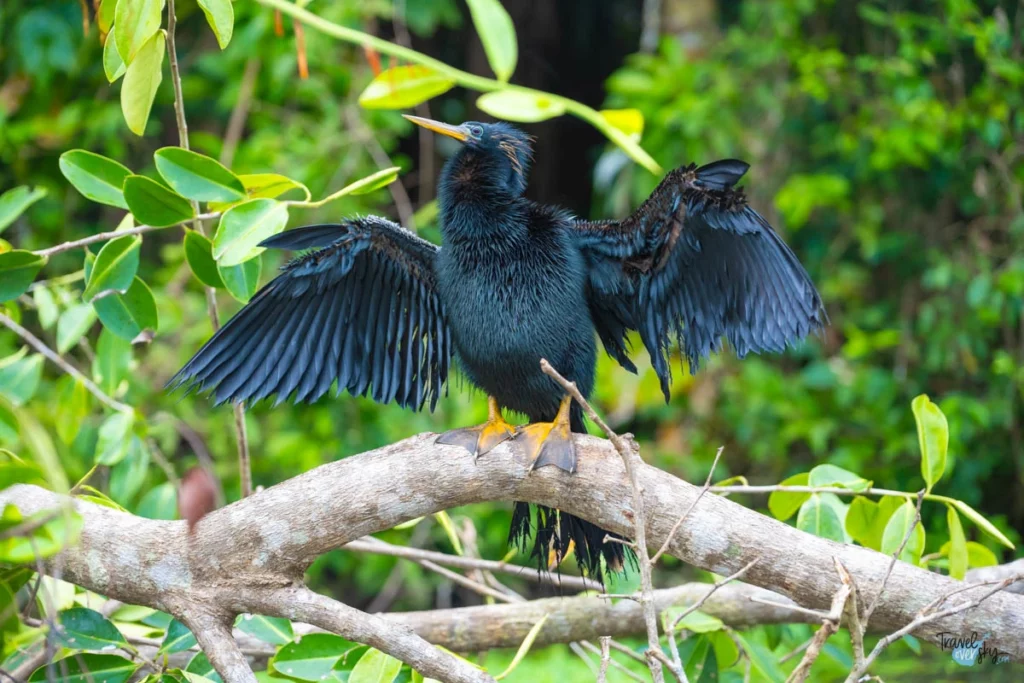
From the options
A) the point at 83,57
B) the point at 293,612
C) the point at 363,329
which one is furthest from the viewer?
the point at 83,57

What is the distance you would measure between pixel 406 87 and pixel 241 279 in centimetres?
110

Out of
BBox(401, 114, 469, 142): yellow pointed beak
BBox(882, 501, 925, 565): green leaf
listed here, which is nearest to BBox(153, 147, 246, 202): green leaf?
BBox(401, 114, 469, 142): yellow pointed beak

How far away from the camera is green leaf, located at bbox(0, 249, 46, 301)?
1801mm

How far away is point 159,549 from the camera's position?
5.90 feet

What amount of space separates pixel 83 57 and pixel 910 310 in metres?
4.01

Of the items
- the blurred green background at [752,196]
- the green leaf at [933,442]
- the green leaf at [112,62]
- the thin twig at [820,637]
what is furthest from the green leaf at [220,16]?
the blurred green background at [752,196]

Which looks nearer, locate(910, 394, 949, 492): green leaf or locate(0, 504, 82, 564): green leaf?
locate(0, 504, 82, 564): green leaf

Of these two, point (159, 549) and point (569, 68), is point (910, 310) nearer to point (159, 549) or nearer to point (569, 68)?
point (569, 68)

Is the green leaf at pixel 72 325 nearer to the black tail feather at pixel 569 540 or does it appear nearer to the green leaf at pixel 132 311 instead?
the green leaf at pixel 132 311

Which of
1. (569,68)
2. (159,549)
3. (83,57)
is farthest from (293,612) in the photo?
(569,68)

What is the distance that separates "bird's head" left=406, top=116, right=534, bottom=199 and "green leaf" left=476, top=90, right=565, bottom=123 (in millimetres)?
1328

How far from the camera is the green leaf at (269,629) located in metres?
2.05

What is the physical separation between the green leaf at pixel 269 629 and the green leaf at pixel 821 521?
3.84ft

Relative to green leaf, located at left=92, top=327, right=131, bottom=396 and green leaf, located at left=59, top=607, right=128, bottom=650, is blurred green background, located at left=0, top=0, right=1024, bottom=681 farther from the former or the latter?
green leaf, located at left=59, top=607, right=128, bottom=650
